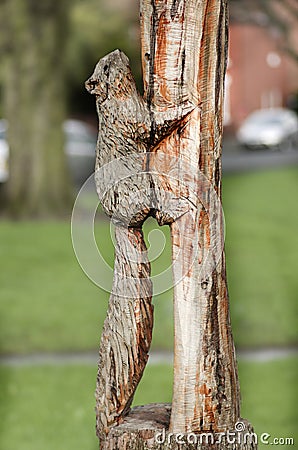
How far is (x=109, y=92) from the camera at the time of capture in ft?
11.9

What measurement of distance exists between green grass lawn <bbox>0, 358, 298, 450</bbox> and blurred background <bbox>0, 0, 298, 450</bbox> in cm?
1

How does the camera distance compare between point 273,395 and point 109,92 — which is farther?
point 273,395

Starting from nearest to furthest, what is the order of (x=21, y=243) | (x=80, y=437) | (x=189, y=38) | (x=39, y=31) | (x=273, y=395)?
(x=189, y=38) → (x=80, y=437) → (x=273, y=395) → (x=21, y=243) → (x=39, y=31)

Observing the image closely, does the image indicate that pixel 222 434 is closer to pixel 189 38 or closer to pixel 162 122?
pixel 162 122

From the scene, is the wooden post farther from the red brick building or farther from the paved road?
the red brick building

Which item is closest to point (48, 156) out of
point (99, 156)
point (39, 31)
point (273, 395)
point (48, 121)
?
point (48, 121)

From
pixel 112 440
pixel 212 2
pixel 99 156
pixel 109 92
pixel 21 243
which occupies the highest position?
pixel 212 2

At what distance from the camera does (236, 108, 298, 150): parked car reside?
120 feet

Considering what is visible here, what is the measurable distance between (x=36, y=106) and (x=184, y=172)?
15849 millimetres

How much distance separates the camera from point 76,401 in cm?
761

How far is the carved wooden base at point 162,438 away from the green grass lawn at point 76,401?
2.30 metres

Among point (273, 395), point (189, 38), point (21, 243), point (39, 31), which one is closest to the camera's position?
point (189, 38)

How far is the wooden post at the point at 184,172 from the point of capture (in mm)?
3576

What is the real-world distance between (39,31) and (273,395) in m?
12.6
